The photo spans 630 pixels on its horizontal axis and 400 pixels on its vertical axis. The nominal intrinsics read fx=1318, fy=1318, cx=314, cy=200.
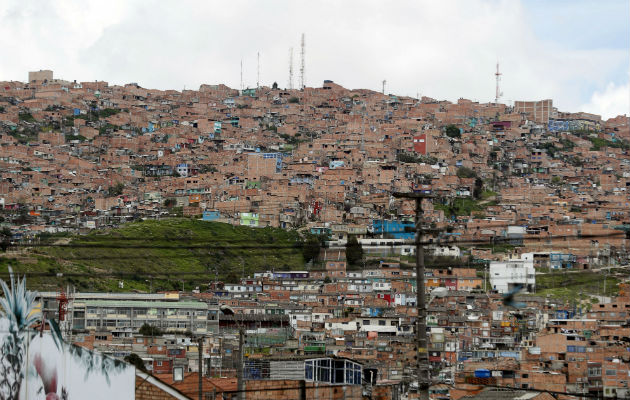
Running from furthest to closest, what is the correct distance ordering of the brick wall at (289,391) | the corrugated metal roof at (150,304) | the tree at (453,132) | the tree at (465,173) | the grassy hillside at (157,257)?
the tree at (453,132)
the tree at (465,173)
the grassy hillside at (157,257)
the corrugated metal roof at (150,304)
the brick wall at (289,391)

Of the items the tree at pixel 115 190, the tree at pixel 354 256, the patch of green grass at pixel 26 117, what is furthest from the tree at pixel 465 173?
the patch of green grass at pixel 26 117

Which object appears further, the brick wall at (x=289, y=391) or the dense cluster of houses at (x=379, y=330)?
the dense cluster of houses at (x=379, y=330)

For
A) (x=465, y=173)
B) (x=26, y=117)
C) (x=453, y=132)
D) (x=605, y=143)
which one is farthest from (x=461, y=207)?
(x=26, y=117)

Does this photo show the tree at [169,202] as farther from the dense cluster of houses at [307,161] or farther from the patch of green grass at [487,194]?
the patch of green grass at [487,194]

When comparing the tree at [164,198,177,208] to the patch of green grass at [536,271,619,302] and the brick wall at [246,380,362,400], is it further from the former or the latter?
the brick wall at [246,380,362,400]

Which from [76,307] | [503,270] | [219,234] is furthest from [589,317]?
[219,234]

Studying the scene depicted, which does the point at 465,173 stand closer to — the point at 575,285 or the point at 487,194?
the point at 487,194
